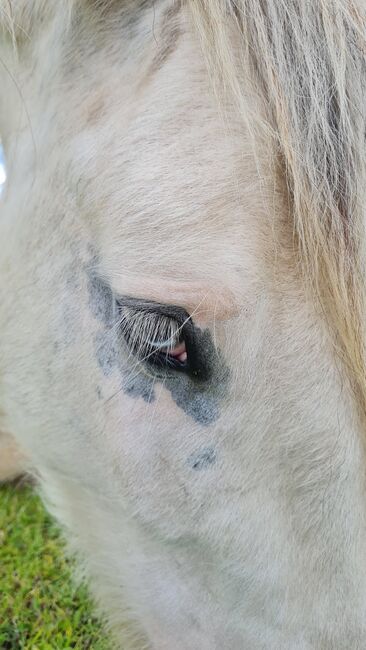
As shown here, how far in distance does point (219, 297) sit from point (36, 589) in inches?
40.4

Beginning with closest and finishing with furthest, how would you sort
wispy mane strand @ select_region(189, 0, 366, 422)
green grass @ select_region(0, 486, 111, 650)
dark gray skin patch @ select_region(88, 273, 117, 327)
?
wispy mane strand @ select_region(189, 0, 366, 422) → dark gray skin patch @ select_region(88, 273, 117, 327) → green grass @ select_region(0, 486, 111, 650)

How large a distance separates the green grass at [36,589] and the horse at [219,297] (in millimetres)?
564

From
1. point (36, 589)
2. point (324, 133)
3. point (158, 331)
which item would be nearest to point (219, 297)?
point (158, 331)

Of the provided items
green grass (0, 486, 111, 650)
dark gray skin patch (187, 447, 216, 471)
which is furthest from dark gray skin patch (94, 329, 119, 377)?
green grass (0, 486, 111, 650)

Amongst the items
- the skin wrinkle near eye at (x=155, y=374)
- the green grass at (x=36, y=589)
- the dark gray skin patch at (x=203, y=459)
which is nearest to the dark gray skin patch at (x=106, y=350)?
the skin wrinkle near eye at (x=155, y=374)

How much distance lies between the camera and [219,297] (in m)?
0.64

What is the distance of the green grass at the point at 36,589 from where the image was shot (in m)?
1.32

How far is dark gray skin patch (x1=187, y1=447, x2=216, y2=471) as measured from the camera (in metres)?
0.71

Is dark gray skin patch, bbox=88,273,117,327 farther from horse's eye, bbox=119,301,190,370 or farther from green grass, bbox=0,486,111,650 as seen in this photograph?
green grass, bbox=0,486,111,650

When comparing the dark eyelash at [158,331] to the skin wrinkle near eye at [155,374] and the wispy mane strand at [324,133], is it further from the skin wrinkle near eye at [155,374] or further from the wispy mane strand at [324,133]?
the wispy mane strand at [324,133]

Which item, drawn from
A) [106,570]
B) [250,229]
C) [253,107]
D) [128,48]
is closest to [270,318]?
[250,229]

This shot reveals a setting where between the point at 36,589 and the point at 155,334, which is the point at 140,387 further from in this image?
the point at 36,589

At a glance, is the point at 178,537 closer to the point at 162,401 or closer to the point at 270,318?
the point at 162,401

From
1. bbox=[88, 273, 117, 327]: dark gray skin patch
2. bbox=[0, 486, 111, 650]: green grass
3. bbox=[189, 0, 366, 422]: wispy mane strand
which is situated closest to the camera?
bbox=[189, 0, 366, 422]: wispy mane strand
